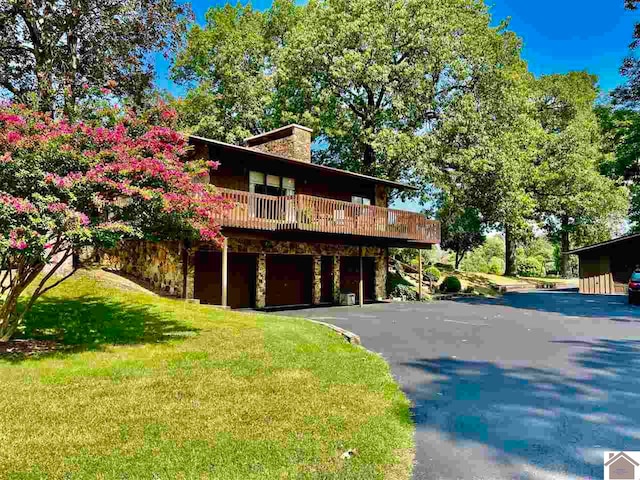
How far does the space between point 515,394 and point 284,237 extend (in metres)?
12.8

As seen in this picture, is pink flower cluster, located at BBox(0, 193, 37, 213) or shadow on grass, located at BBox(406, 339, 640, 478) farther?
pink flower cluster, located at BBox(0, 193, 37, 213)

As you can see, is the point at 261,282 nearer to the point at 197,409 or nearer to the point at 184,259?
the point at 184,259

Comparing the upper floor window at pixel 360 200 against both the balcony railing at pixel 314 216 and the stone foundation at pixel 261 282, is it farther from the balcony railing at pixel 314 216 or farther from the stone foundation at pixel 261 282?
the stone foundation at pixel 261 282

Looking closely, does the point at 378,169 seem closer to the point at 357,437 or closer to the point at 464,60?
the point at 464,60

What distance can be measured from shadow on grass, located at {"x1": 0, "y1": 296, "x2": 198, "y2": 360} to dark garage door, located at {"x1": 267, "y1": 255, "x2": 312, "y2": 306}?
24.0 ft

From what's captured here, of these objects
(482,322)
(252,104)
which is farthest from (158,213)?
(252,104)

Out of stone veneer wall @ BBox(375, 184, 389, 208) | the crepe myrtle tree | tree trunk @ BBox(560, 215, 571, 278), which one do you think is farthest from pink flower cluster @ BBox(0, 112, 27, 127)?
tree trunk @ BBox(560, 215, 571, 278)

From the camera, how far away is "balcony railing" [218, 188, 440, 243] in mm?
15602

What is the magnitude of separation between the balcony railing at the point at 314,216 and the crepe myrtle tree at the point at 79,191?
616cm

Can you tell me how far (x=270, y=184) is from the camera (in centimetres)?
1866

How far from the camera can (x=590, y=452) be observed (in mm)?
4258

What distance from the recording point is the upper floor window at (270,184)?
59.4ft

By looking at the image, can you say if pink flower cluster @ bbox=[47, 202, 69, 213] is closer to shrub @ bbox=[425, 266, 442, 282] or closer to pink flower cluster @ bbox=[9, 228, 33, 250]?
pink flower cluster @ bbox=[9, 228, 33, 250]

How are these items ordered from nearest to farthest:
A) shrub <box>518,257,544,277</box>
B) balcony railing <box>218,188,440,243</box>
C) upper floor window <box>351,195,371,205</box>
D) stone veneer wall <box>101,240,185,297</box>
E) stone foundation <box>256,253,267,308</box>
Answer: balcony railing <box>218,188,440,243</box> < stone veneer wall <box>101,240,185,297</box> < stone foundation <box>256,253,267,308</box> < upper floor window <box>351,195,371,205</box> < shrub <box>518,257,544,277</box>
